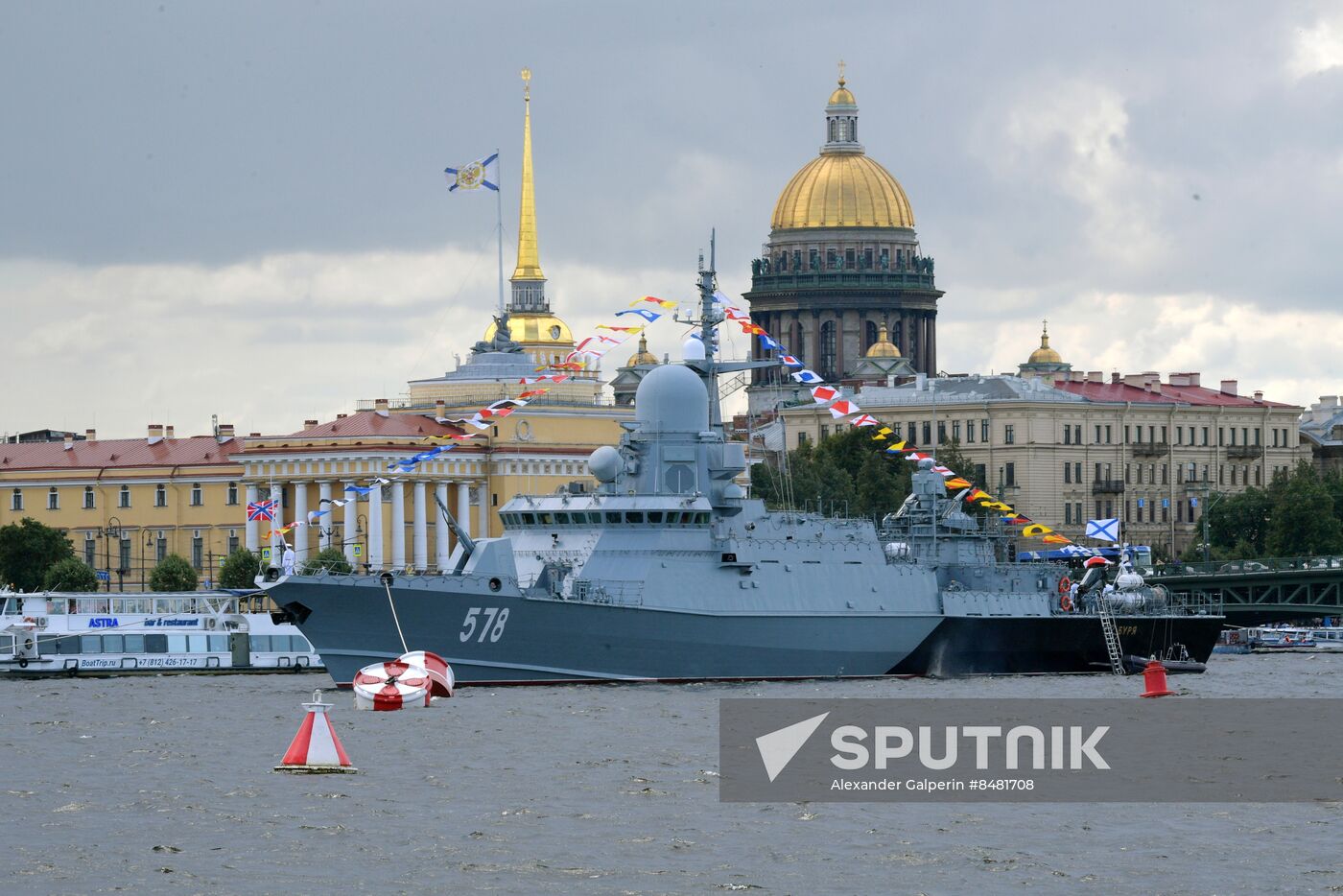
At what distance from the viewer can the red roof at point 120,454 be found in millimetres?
122875

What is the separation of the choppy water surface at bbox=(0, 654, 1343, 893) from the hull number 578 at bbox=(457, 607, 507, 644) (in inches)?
287

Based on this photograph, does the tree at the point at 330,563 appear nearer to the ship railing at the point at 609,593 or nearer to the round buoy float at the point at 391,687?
the ship railing at the point at 609,593

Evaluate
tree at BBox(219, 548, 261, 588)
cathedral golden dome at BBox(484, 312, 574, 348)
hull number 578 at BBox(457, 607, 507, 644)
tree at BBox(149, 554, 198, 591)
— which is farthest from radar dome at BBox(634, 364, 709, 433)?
cathedral golden dome at BBox(484, 312, 574, 348)

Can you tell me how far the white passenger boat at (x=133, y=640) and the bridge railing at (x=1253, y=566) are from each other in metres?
33.0

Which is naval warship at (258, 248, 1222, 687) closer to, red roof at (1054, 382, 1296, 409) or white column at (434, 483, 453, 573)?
white column at (434, 483, 453, 573)

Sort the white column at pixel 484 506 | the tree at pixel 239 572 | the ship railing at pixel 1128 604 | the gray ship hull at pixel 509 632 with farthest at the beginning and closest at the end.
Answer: the white column at pixel 484 506, the tree at pixel 239 572, the ship railing at pixel 1128 604, the gray ship hull at pixel 509 632

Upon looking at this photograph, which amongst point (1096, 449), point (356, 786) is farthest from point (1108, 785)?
point (1096, 449)

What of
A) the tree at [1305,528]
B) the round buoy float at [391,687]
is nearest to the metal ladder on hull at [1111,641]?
the round buoy float at [391,687]

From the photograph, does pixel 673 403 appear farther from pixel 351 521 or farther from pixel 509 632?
pixel 351 521

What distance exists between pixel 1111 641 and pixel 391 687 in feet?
67.0

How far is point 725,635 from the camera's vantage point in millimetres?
58844

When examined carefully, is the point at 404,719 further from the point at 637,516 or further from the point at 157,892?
the point at 157,892

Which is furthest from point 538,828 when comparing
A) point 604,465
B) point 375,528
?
point 375,528

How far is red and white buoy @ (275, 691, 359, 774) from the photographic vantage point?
4122cm
